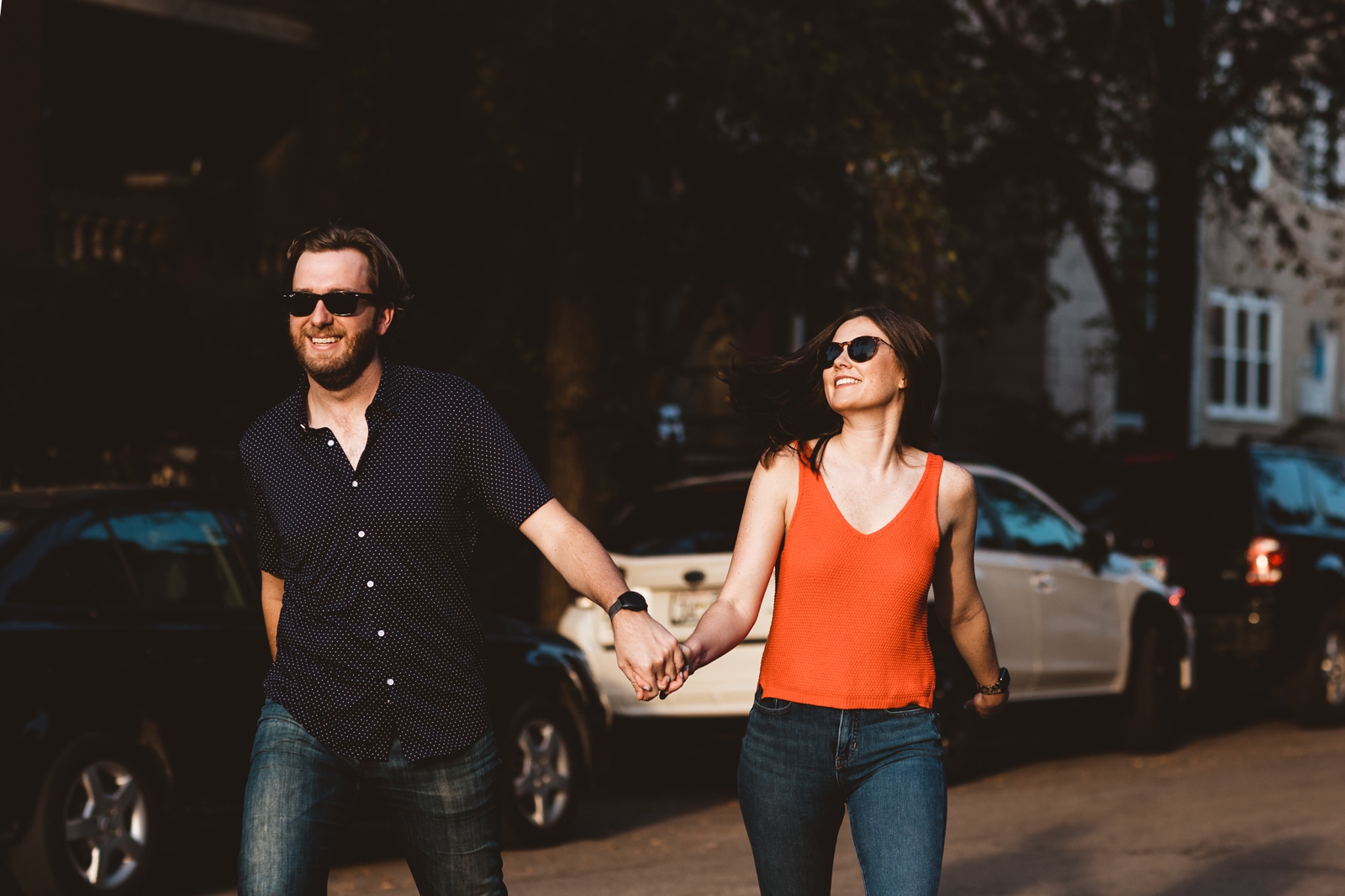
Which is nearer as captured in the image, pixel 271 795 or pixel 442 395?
pixel 271 795

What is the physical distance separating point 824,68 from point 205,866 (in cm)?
637

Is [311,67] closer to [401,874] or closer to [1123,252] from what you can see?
[1123,252]

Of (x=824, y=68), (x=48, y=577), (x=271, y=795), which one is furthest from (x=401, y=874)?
(x=824, y=68)

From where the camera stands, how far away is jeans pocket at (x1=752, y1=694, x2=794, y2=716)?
393 cm

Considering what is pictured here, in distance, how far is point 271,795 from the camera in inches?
145

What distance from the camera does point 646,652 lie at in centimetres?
358

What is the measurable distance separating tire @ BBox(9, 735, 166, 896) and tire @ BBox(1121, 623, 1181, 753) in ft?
22.5

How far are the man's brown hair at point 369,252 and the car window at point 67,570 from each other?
3210mm

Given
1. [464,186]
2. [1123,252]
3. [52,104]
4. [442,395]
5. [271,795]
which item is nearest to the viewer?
[271,795]

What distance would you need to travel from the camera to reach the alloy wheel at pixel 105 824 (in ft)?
21.9

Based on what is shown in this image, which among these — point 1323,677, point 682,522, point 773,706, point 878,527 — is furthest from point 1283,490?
point 773,706

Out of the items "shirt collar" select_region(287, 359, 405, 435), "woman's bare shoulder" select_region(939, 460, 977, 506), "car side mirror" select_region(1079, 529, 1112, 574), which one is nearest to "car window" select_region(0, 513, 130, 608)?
"shirt collar" select_region(287, 359, 405, 435)

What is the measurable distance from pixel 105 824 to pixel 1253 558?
28.1 feet

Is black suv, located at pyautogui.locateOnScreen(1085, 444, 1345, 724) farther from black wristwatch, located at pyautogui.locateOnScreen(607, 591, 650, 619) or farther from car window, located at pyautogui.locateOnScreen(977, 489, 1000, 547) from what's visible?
black wristwatch, located at pyautogui.locateOnScreen(607, 591, 650, 619)
